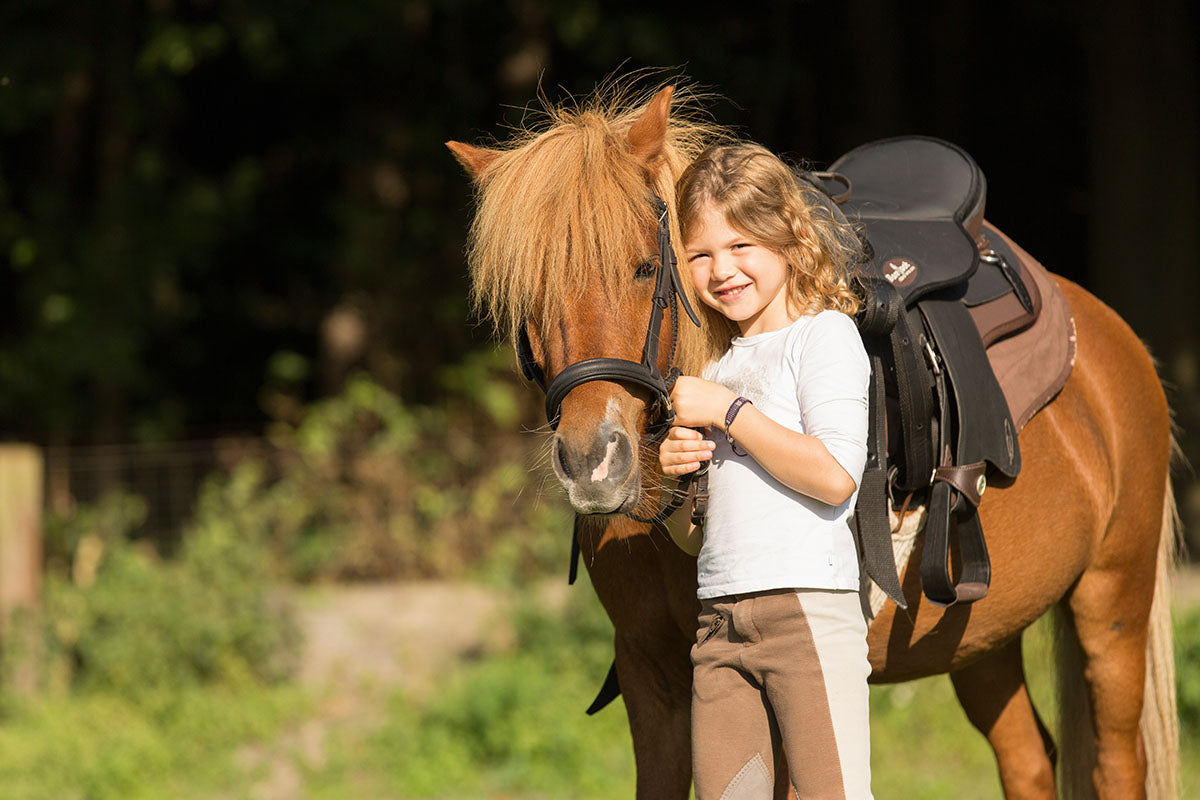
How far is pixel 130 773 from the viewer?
4527 millimetres

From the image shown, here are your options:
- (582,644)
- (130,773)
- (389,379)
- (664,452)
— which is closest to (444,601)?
(582,644)

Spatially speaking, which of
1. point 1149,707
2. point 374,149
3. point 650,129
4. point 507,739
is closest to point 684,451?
point 650,129

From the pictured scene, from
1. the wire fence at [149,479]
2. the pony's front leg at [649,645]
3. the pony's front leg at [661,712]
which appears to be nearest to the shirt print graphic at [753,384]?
the pony's front leg at [649,645]

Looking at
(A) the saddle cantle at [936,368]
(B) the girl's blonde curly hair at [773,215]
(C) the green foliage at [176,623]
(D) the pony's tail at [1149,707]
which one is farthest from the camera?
(C) the green foliage at [176,623]

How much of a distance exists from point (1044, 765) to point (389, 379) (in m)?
5.85

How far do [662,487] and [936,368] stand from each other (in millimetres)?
732

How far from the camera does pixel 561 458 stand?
5.77ft

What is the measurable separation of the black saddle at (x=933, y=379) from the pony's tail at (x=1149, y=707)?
75cm

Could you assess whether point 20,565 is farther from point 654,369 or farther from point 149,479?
point 654,369

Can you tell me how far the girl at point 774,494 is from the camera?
1764 mm

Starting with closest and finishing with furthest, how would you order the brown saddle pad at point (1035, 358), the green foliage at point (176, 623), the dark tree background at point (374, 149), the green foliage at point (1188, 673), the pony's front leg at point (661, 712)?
the pony's front leg at point (661, 712) → the brown saddle pad at point (1035, 358) → the green foliage at point (1188, 673) → the green foliage at point (176, 623) → the dark tree background at point (374, 149)

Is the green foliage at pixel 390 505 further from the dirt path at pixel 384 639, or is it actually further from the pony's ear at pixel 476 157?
the pony's ear at pixel 476 157

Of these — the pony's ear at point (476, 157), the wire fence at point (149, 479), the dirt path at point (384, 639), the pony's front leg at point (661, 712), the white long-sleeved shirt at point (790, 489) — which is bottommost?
the dirt path at point (384, 639)

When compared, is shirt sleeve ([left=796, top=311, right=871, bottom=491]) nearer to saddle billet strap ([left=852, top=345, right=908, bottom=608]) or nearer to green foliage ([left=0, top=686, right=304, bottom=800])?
saddle billet strap ([left=852, top=345, right=908, bottom=608])
